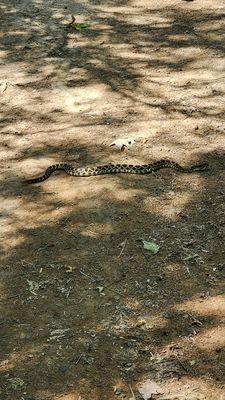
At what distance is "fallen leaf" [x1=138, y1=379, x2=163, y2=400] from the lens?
18.3 feet

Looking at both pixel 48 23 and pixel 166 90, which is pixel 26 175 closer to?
pixel 166 90

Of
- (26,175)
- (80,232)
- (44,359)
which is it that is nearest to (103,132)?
(26,175)

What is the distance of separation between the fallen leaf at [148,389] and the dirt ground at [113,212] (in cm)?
2

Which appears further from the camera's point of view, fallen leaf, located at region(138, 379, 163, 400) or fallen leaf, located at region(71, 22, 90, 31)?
fallen leaf, located at region(71, 22, 90, 31)

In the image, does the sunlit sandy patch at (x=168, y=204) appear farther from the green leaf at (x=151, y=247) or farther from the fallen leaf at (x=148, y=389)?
the fallen leaf at (x=148, y=389)

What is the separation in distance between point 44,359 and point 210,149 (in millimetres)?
4345

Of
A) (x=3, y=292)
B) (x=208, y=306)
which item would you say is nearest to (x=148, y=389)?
(x=208, y=306)

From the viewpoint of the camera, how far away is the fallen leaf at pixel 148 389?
18.3 feet

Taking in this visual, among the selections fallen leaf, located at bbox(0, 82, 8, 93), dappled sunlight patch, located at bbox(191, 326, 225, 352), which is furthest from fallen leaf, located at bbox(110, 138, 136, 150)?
dappled sunlight patch, located at bbox(191, 326, 225, 352)

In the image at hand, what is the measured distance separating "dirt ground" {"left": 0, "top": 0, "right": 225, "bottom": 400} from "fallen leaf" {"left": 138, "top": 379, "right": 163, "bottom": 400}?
1.0 inches

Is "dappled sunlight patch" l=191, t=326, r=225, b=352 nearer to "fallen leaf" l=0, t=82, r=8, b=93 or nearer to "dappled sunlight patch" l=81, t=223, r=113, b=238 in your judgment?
"dappled sunlight patch" l=81, t=223, r=113, b=238

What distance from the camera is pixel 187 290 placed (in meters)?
6.77

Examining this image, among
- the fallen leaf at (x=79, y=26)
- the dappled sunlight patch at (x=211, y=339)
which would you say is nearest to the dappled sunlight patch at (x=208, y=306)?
the dappled sunlight patch at (x=211, y=339)

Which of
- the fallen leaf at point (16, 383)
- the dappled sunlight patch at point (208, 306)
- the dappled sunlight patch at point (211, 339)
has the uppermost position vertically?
the fallen leaf at point (16, 383)
